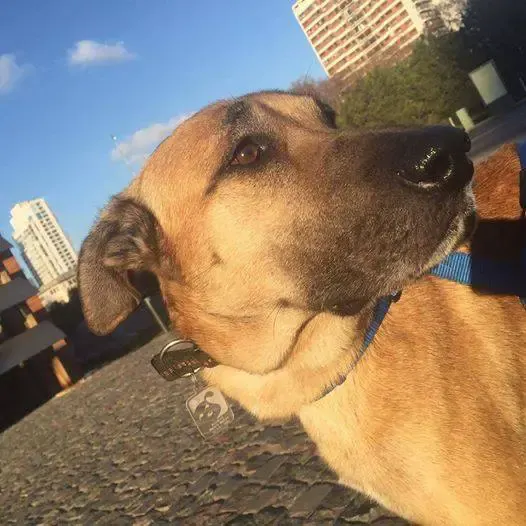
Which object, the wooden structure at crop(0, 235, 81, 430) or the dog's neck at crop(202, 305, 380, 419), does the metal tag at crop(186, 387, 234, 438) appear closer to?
the dog's neck at crop(202, 305, 380, 419)

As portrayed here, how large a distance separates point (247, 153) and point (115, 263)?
38.9 inches

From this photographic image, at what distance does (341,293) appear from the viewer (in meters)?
2.41

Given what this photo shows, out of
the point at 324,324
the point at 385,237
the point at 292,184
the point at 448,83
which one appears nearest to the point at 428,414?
the point at 324,324

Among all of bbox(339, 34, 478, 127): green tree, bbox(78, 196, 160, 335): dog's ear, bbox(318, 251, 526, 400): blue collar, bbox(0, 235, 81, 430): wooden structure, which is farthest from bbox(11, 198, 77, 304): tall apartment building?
bbox(318, 251, 526, 400): blue collar

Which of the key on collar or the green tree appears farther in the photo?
the green tree

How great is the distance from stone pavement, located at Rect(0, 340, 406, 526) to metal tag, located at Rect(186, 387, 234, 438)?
138 cm

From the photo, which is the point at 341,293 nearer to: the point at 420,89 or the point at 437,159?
the point at 437,159

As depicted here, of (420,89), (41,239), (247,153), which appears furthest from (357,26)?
(247,153)

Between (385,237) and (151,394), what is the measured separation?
36.9ft

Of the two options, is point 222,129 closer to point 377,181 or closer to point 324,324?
point 377,181

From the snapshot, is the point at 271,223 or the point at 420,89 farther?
the point at 420,89

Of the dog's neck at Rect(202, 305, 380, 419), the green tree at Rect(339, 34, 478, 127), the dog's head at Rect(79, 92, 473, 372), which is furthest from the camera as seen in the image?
the green tree at Rect(339, 34, 478, 127)

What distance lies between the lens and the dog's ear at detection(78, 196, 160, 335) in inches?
115

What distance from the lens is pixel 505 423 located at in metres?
2.32
